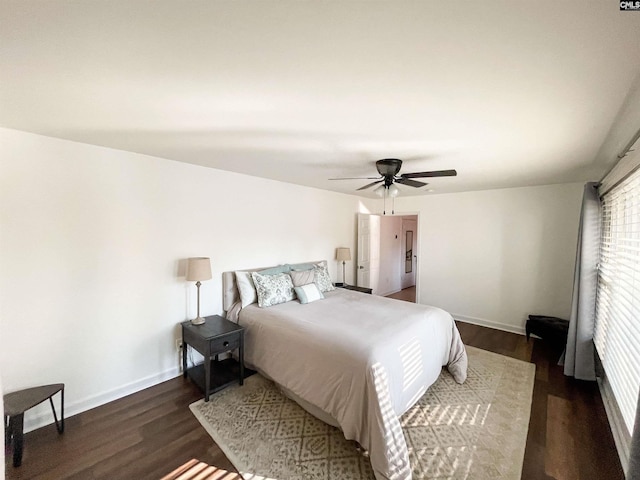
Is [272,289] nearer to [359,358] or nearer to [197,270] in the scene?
[197,270]

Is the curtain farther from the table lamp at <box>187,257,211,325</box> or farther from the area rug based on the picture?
the table lamp at <box>187,257,211,325</box>

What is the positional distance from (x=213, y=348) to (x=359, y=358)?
144 cm

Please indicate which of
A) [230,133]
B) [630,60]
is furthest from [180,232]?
[630,60]

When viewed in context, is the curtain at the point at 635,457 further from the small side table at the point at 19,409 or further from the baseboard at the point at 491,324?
the baseboard at the point at 491,324

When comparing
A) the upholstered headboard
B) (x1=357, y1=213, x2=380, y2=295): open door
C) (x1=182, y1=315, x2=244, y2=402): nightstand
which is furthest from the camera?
(x1=357, y1=213, x2=380, y2=295): open door

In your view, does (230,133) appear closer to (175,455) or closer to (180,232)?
(180,232)

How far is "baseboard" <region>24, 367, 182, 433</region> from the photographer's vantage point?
2.16 meters

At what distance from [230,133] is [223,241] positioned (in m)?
1.63

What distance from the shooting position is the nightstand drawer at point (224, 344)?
2.58 metres

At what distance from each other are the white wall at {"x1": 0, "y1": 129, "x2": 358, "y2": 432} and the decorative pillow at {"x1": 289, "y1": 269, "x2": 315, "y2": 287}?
0.73 meters

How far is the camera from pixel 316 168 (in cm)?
313

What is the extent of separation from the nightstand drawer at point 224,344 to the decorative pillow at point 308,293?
893mm

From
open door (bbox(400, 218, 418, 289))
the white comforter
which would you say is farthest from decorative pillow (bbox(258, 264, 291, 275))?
open door (bbox(400, 218, 418, 289))

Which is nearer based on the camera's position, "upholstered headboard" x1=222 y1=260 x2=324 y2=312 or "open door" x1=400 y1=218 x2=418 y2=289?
"upholstered headboard" x1=222 y1=260 x2=324 y2=312
